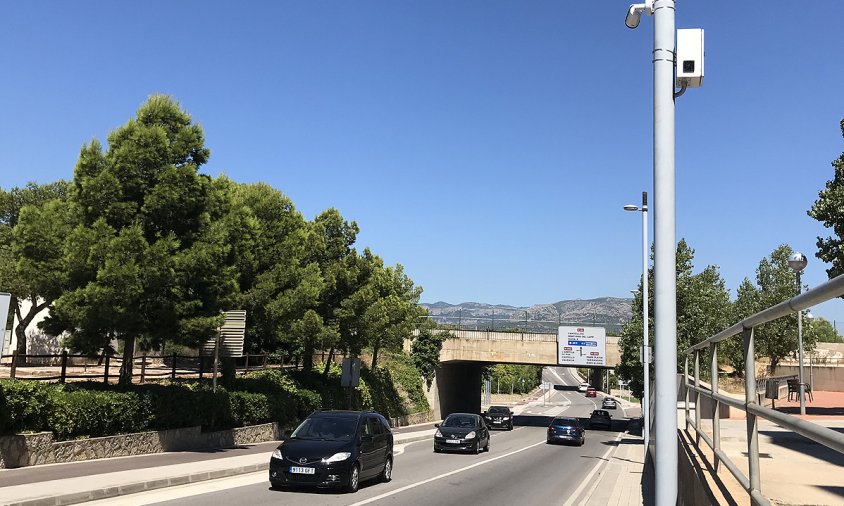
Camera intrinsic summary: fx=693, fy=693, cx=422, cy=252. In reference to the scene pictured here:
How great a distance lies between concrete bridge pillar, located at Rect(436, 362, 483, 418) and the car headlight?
4475 cm

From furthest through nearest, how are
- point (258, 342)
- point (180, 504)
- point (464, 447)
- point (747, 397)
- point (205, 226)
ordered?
point (258, 342)
point (464, 447)
point (205, 226)
point (180, 504)
point (747, 397)

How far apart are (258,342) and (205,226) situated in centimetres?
2337

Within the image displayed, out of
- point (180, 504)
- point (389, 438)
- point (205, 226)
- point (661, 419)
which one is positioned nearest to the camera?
point (661, 419)

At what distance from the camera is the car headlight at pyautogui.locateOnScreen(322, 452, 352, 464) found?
556 inches

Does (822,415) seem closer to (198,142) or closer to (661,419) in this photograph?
(661,419)

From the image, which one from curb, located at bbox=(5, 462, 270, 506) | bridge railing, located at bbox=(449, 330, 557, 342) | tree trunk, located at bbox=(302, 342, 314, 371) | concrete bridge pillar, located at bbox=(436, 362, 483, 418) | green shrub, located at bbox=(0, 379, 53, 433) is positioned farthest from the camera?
concrete bridge pillar, located at bbox=(436, 362, 483, 418)

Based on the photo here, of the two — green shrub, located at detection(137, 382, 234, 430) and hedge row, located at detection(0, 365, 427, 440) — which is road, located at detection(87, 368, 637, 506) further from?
green shrub, located at detection(137, 382, 234, 430)

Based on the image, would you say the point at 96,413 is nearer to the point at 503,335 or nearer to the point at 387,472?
the point at 387,472

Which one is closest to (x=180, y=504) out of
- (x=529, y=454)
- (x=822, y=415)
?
(x=822, y=415)

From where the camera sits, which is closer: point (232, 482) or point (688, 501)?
point (688, 501)

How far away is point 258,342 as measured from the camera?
4416cm

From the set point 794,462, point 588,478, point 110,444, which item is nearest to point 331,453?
point 110,444

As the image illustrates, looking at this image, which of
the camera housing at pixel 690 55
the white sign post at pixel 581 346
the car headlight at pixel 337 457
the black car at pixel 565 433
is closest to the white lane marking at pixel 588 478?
the black car at pixel 565 433

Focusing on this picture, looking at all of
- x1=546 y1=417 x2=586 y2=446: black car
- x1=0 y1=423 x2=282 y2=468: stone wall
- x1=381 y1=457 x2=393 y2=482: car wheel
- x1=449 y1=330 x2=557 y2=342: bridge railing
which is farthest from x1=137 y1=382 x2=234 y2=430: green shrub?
x1=449 y1=330 x2=557 y2=342: bridge railing
